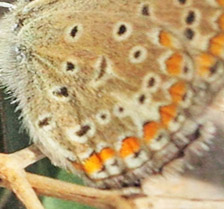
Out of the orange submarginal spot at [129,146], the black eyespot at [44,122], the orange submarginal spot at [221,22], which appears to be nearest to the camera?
the orange submarginal spot at [221,22]

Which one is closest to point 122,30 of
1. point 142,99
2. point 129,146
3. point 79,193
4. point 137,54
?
point 137,54

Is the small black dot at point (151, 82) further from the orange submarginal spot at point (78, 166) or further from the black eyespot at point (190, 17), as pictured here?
the orange submarginal spot at point (78, 166)

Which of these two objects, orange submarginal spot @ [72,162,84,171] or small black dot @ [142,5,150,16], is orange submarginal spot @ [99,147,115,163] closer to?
orange submarginal spot @ [72,162,84,171]

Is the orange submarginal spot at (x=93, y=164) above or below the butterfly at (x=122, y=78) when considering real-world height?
below

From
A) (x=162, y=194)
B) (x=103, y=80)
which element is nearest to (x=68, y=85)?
(x=103, y=80)

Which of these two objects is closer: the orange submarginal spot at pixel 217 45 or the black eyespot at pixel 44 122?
the orange submarginal spot at pixel 217 45

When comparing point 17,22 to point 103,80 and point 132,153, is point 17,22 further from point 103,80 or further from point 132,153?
point 132,153

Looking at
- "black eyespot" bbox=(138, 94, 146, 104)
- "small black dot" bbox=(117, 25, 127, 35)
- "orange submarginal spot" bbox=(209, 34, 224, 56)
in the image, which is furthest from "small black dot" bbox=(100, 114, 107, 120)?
"orange submarginal spot" bbox=(209, 34, 224, 56)

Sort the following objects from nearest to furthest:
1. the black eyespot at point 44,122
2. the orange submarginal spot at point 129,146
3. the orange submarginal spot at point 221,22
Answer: the orange submarginal spot at point 221,22 → the orange submarginal spot at point 129,146 → the black eyespot at point 44,122

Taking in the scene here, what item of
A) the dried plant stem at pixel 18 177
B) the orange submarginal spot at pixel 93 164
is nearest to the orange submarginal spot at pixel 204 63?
the orange submarginal spot at pixel 93 164
